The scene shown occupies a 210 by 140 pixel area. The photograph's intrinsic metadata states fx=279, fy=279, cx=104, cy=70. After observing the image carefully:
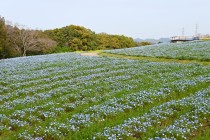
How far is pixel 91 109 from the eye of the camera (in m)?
10.5

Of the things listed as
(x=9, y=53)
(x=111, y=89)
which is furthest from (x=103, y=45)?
(x=111, y=89)

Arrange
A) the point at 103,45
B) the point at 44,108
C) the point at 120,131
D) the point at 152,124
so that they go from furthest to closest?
the point at 103,45 < the point at 44,108 < the point at 152,124 < the point at 120,131

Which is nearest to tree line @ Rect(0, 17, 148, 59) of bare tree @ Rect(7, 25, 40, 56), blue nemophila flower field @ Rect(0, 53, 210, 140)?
bare tree @ Rect(7, 25, 40, 56)

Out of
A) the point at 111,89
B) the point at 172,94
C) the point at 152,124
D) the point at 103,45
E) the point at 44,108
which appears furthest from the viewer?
the point at 103,45

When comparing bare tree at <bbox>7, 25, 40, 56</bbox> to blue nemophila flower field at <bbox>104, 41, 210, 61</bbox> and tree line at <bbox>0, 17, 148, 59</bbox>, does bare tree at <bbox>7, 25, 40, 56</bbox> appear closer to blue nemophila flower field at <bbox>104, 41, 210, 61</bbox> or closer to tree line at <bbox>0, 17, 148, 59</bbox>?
tree line at <bbox>0, 17, 148, 59</bbox>

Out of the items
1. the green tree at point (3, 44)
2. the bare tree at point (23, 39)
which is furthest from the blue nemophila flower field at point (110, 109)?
the bare tree at point (23, 39)

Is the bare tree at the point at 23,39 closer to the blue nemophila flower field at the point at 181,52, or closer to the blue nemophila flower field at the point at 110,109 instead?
the blue nemophila flower field at the point at 181,52

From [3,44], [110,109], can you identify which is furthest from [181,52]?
[3,44]

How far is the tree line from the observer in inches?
2377

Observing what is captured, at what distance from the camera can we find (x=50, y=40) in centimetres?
6838

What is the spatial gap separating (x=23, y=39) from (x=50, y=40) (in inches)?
260

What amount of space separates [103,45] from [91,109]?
2950 inches

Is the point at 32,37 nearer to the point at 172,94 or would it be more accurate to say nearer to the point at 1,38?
the point at 1,38

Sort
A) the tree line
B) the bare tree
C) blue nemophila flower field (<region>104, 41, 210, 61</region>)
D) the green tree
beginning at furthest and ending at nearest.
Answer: the bare tree
the tree line
the green tree
blue nemophila flower field (<region>104, 41, 210, 61</region>)
